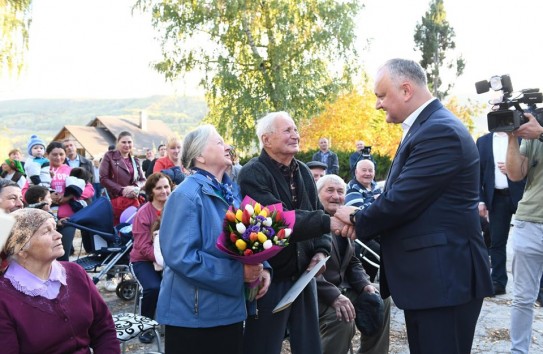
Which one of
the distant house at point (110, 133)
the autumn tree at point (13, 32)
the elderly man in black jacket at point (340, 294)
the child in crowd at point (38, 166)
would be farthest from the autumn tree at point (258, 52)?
the distant house at point (110, 133)

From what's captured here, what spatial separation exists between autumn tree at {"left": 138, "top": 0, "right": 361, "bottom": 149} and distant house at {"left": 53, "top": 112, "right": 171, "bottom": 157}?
37.1 metres

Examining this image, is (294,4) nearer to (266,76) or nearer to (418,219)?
(266,76)

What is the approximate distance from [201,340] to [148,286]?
2.26m

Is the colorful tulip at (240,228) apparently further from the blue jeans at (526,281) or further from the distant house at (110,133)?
the distant house at (110,133)

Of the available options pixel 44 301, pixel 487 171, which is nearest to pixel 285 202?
pixel 44 301

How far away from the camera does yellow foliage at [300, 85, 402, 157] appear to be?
89.2ft

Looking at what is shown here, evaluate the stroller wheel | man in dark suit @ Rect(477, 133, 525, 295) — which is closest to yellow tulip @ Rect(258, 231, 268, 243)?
the stroller wheel

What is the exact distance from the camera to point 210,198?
2906 mm

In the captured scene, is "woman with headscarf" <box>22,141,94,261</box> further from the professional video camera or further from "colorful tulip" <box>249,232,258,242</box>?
the professional video camera

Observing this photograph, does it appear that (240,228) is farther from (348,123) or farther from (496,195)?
(348,123)

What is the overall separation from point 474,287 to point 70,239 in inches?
195

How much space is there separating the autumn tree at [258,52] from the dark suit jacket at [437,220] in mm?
19035

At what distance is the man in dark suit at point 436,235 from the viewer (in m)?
2.51

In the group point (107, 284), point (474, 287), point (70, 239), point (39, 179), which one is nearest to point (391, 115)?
point (474, 287)
